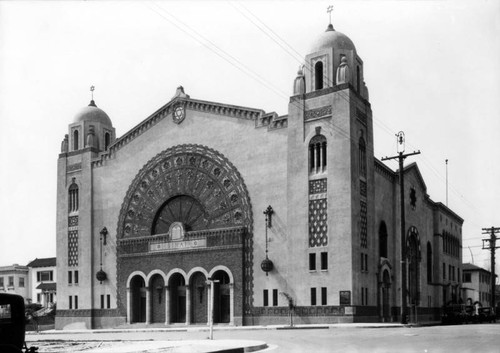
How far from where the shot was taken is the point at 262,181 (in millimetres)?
42594

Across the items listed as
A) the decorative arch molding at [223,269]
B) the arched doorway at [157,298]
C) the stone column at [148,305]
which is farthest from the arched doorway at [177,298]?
the decorative arch molding at [223,269]

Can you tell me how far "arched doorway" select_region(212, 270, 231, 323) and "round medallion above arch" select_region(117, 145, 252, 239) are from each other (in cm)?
367

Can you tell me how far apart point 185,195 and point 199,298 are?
7134 millimetres

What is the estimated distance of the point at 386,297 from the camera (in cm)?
4372

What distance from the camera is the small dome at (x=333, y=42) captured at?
42.0 metres

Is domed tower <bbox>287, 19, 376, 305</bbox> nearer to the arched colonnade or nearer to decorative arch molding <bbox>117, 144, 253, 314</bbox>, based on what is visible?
decorative arch molding <bbox>117, 144, 253, 314</bbox>

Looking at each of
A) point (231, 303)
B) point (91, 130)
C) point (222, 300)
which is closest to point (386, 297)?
point (231, 303)

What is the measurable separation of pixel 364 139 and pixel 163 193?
14878 millimetres

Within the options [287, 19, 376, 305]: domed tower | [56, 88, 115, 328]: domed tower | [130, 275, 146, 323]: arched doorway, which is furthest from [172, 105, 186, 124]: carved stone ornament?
[130, 275, 146, 323]: arched doorway

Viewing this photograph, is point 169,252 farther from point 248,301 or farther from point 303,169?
point 303,169

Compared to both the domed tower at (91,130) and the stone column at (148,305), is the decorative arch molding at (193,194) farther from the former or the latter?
the domed tower at (91,130)

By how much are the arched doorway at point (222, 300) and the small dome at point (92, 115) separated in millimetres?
18609

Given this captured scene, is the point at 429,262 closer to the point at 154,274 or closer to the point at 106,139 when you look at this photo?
the point at 154,274

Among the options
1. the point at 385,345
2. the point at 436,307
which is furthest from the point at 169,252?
the point at 385,345
